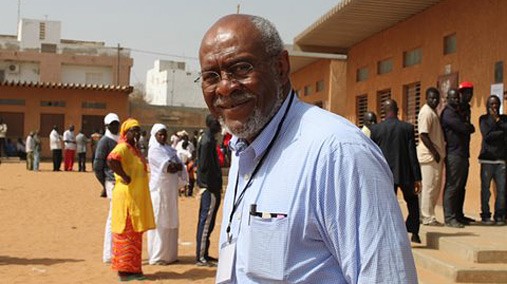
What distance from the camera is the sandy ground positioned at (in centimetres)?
670

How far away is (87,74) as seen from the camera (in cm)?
4125

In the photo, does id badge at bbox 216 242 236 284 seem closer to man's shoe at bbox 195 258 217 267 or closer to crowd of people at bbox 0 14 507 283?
crowd of people at bbox 0 14 507 283

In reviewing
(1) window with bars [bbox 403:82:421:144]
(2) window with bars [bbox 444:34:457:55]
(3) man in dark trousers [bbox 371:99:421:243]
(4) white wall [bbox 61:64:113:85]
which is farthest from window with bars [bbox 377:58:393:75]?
(4) white wall [bbox 61:64:113:85]

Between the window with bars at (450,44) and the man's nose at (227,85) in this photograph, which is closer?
the man's nose at (227,85)

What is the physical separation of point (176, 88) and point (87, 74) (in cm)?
2091

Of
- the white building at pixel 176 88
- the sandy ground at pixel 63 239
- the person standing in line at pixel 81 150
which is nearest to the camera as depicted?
the sandy ground at pixel 63 239

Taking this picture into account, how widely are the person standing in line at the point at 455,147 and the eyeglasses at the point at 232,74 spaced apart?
5.54m

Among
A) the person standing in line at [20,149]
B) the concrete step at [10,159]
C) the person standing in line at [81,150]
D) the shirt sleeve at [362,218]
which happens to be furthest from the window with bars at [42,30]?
the shirt sleeve at [362,218]

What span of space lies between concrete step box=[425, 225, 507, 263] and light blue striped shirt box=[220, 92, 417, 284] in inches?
179

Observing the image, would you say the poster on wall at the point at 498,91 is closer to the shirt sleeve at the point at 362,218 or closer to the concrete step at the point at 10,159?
the shirt sleeve at the point at 362,218

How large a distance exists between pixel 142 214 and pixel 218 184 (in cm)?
100

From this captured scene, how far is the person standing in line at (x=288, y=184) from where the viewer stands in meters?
1.43

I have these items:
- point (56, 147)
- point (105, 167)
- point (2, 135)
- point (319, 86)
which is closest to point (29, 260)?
point (105, 167)

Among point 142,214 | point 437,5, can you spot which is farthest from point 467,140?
point 437,5
